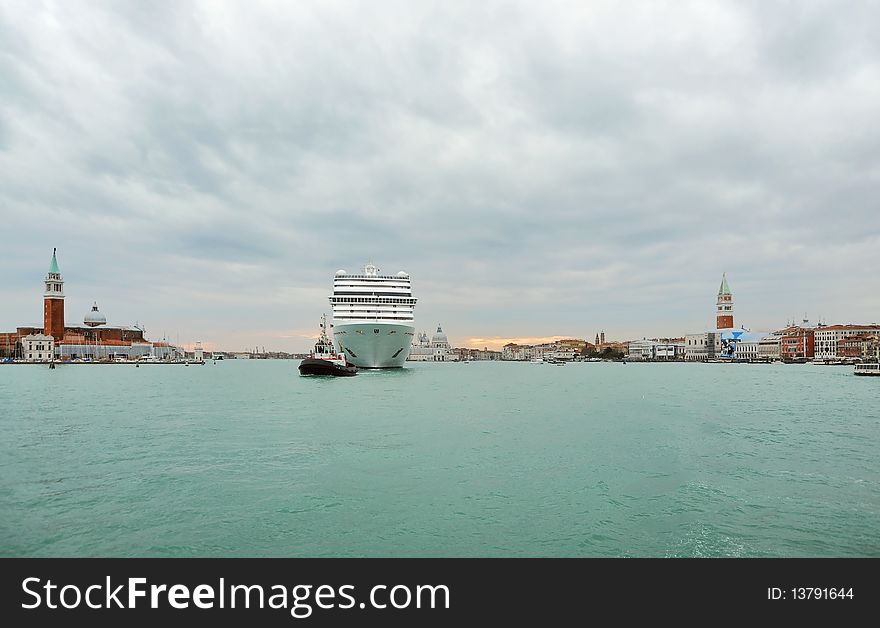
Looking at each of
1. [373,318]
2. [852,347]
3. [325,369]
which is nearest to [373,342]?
[373,318]

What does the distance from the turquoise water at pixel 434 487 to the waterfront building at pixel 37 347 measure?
158882mm

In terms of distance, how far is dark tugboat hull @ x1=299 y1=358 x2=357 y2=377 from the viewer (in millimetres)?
65375

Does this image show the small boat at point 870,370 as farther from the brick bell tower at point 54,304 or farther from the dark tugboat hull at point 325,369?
the brick bell tower at point 54,304

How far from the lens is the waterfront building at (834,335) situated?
180m

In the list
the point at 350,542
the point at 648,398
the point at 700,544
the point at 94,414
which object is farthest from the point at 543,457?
the point at 648,398

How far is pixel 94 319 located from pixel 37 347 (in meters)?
31.9

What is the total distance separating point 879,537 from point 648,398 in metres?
37.0

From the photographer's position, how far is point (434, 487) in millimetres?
13820

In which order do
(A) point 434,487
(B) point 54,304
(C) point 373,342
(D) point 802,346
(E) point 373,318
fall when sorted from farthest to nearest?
1. (D) point 802,346
2. (B) point 54,304
3. (E) point 373,318
4. (C) point 373,342
5. (A) point 434,487

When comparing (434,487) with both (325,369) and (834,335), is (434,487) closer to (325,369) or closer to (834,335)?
(325,369)

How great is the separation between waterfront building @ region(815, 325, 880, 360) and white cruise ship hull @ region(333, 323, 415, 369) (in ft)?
536

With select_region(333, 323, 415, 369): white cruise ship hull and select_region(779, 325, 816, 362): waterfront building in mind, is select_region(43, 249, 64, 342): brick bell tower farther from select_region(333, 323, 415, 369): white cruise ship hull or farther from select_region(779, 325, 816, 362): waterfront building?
select_region(779, 325, 816, 362): waterfront building

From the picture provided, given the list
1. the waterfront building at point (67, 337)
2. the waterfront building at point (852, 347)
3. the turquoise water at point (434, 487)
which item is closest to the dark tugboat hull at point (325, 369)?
the turquoise water at point (434, 487)

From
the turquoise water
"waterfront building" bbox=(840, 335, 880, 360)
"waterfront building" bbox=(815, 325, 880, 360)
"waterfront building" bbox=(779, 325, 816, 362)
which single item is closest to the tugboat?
the turquoise water
